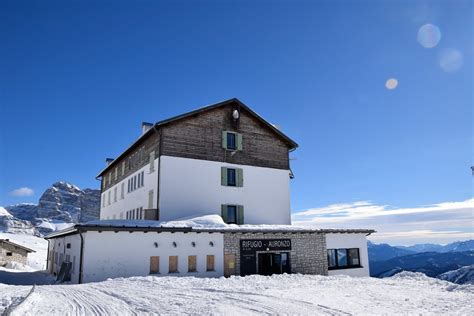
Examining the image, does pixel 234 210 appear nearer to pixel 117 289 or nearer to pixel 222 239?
pixel 222 239

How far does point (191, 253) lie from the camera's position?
791 inches

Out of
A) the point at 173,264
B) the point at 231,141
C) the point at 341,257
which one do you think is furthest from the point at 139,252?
the point at 341,257

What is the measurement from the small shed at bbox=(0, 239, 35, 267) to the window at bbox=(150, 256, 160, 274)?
1247 inches

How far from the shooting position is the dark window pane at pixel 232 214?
25484 millimetres

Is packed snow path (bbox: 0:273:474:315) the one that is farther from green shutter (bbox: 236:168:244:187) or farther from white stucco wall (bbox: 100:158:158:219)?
green shutter (bbox: 236:168:244:187)

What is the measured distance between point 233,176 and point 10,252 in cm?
3467

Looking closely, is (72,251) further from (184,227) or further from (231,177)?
(231,177)

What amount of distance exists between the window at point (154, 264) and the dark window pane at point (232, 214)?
290 inches

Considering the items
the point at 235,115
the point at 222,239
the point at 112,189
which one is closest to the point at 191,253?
the point at 222,239

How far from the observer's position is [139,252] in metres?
18.7

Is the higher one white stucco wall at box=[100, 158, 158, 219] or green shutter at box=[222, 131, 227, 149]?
green shutter at box=[222, 131, 227, 149]

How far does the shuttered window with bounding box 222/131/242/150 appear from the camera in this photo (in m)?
26.1

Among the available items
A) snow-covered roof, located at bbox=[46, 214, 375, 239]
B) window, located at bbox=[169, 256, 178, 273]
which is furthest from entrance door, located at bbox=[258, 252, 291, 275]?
window, located at bbox=[169, 256, 178, 273]

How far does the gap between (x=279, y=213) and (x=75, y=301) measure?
18557 millimetres
